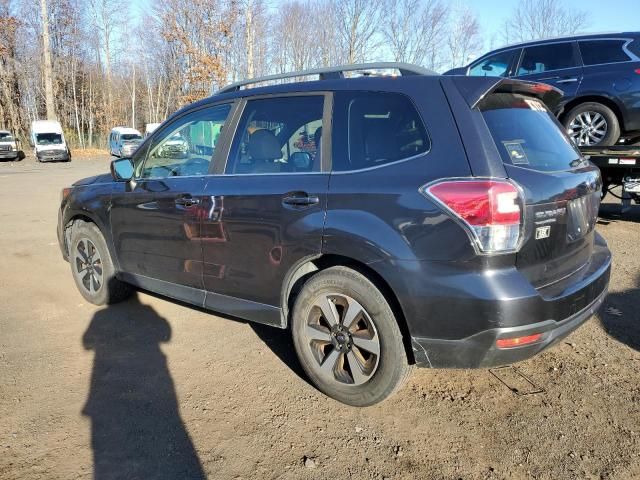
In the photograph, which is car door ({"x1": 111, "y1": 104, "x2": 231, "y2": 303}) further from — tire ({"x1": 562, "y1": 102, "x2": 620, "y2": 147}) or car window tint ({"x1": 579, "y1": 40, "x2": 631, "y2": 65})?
car window tint ({"x1": 579, "y1": 40, "x2": 631, "y2": 65})

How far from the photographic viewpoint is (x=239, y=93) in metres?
3.63

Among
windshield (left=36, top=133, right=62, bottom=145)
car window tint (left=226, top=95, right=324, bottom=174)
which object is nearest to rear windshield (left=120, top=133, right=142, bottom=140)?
windshield (left=36, top=133, right=62, bottom=145)

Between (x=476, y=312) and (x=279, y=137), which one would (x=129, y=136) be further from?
(x=476, y=312)

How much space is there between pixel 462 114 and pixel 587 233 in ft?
3.86

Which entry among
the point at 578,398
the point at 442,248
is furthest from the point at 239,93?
the point at 578,398

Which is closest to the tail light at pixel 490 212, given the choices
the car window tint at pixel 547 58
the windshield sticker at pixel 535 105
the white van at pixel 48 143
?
the windshield sticker at pixel 535 105

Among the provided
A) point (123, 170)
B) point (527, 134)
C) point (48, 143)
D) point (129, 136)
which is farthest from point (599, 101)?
point (129, 136)

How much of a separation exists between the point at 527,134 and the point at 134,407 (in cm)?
281

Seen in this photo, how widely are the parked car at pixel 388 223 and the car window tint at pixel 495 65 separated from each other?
15.3ft

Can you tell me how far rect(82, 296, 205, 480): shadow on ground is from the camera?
2.50 meters

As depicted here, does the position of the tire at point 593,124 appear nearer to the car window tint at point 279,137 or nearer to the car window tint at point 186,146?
the car window tint at point 279,137

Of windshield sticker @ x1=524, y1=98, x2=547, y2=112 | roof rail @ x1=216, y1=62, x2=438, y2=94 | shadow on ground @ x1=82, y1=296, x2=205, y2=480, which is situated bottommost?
shadow on ground @ x1=82, y1=296, x2=205, y2=480

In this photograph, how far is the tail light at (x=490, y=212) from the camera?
93.0 inches

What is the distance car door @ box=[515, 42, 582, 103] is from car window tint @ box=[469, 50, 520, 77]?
0.20 metres
